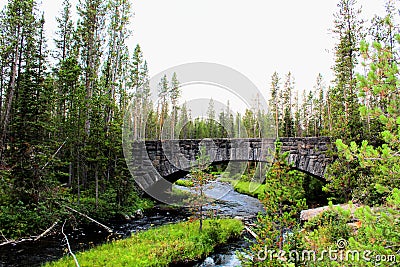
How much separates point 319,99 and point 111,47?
31.3m

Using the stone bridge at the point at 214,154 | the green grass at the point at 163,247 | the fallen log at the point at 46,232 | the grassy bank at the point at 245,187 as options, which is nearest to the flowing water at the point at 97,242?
the fallen log at the point at 46,232

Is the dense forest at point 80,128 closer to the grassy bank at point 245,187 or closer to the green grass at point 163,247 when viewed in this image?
the green grass at point 163,247

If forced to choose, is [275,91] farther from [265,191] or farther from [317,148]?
[265,191]

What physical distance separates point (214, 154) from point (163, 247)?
6.82 m

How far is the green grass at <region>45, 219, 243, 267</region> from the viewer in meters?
8.71

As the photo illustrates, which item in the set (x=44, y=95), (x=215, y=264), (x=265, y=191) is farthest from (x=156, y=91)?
(x=265, y=191)

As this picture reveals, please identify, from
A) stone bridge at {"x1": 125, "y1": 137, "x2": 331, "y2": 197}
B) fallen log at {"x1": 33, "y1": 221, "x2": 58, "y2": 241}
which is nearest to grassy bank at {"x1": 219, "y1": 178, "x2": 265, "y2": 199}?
stone bridge at {"x1": 125, "y1": 137, "x2": 331, "y2": 197}

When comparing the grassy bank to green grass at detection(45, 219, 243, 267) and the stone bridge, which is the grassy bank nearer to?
the stone bridge

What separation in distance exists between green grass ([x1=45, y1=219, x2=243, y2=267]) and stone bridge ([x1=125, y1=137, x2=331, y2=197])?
3.05 m

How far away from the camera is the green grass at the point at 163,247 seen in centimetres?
871

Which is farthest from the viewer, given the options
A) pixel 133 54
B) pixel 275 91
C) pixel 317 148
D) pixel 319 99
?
pixel 319 99

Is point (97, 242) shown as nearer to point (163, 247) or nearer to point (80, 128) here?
point (163, 247)

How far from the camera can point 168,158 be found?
55.8 feet

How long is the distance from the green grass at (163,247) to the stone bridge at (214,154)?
3055mm
